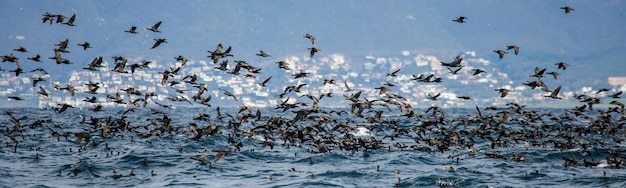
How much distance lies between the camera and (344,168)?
31250mm

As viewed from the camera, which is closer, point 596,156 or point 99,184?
point 99,184

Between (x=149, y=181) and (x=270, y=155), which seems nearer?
(x=149, y=181)

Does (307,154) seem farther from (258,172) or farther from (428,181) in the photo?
(428,181)

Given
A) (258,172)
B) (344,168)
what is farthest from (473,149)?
(258,172)

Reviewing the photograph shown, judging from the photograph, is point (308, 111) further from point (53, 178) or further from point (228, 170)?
point (53, 178)

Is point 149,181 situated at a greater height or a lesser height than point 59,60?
lesser

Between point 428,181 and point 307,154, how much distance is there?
8260 millimetres

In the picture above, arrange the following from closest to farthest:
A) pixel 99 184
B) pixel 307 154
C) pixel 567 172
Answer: pixel 99 184 < pixel 567 172 < pixel 307 154

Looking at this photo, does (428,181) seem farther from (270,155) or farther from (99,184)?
(99,184)

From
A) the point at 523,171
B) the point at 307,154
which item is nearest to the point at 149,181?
the point at 307,154

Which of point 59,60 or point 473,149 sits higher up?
point 59,60

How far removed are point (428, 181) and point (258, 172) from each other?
22.1 ft

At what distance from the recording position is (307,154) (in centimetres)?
3541

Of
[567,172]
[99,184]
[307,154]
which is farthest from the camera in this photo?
[307,154]
